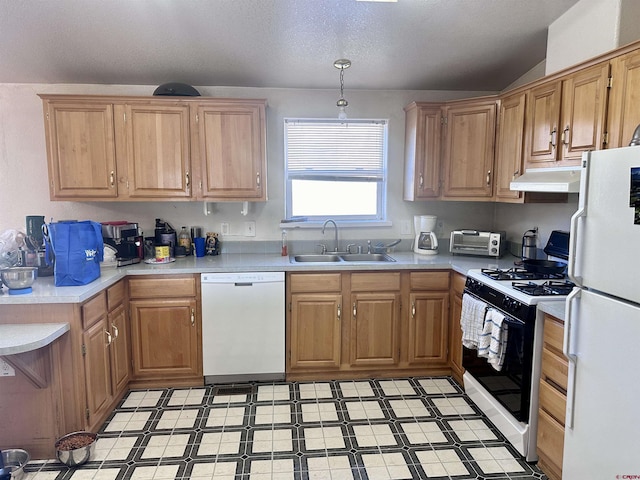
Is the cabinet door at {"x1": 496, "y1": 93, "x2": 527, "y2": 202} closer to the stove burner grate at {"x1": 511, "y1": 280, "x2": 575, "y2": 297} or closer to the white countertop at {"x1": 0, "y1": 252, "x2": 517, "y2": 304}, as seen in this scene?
the white countertop at {"x1": 0, "y1": 252, "x2": 517, "y2": 304}

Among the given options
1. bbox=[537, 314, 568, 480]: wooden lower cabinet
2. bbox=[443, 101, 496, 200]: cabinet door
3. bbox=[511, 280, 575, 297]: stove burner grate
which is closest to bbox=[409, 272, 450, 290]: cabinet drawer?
bbox=[443, 101, 496, 200]: cabinet door

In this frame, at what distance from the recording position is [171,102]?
316 cm

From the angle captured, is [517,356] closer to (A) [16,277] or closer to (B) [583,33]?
(B) [583,33]

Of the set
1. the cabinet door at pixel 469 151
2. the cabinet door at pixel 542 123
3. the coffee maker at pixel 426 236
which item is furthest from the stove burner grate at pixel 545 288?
the coffee maker at pixel 426 236

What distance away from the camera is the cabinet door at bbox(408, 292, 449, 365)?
10.6 feet

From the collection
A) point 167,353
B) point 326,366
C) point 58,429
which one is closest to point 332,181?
point 326,366

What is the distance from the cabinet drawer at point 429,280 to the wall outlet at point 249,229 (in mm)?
1430

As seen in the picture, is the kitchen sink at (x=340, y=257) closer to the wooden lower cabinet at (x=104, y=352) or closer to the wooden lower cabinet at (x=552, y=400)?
the wooden lower cabinet at (x=104, y=352)

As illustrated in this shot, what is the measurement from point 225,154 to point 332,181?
1015mm

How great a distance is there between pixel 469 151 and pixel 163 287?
2580 mm

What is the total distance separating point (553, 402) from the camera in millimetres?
2055

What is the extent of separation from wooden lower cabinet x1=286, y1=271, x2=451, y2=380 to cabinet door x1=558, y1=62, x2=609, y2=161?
1242mm

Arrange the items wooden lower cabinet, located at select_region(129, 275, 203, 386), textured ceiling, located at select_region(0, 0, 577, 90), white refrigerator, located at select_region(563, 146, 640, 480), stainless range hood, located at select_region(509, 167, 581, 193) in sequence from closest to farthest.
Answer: white refrigerator, located at select_region(563, 146, 640, 480) → stainless range hood, located at select_region(509, 167, 581, 193) → textured ceiling, located at select_region(0, 0, 577, 90) → wooden lower cabinet, located at select_region(129, 275, 203, 386)

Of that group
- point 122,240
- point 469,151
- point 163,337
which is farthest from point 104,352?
point 469,151
